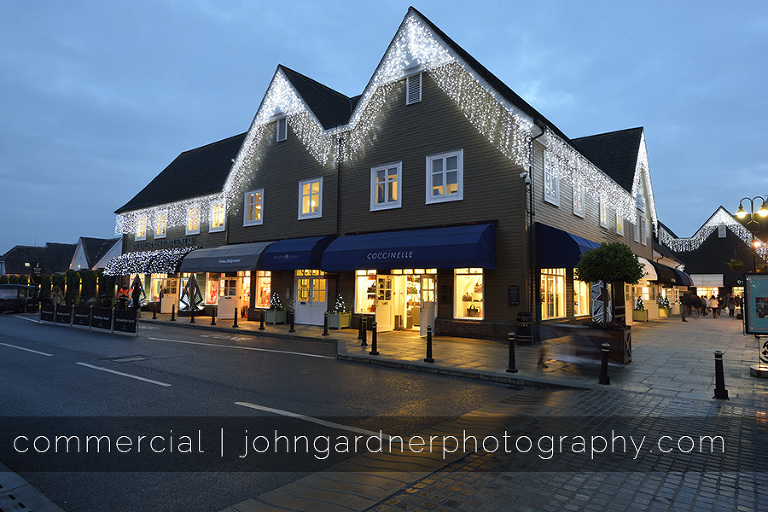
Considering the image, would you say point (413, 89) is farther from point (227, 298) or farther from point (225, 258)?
point (227, 298)

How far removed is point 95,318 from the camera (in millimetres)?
18531

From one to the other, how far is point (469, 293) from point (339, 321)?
564cm

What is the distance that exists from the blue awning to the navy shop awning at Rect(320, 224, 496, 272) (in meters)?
0.83

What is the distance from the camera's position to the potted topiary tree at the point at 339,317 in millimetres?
18984

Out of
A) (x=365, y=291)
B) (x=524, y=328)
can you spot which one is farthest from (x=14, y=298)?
(x=524, y=328)

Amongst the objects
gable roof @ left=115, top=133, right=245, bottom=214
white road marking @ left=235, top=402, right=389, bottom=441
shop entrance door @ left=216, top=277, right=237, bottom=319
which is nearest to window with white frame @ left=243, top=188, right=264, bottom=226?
gable roof @ left=115, top=133, right=245, bottom=214

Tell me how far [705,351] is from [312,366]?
11738 mm

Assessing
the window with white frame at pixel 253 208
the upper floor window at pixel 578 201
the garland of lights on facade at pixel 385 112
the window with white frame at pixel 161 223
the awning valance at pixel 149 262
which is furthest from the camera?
the window with white frame at pixel 161 223

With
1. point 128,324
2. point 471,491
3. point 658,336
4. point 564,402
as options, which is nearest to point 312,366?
point 564,402

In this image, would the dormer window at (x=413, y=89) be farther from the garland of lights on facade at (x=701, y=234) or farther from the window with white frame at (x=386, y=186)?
the garland of lights on facade at (x=701, y=234)

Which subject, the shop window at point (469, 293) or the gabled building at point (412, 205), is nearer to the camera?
the gabled building at point (412, 205)

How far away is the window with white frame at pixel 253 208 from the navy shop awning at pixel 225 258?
1375 mm

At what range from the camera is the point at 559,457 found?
16.3 ft

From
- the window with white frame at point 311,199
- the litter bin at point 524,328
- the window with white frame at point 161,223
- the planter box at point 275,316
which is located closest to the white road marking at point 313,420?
the litter bin at point 524,328
